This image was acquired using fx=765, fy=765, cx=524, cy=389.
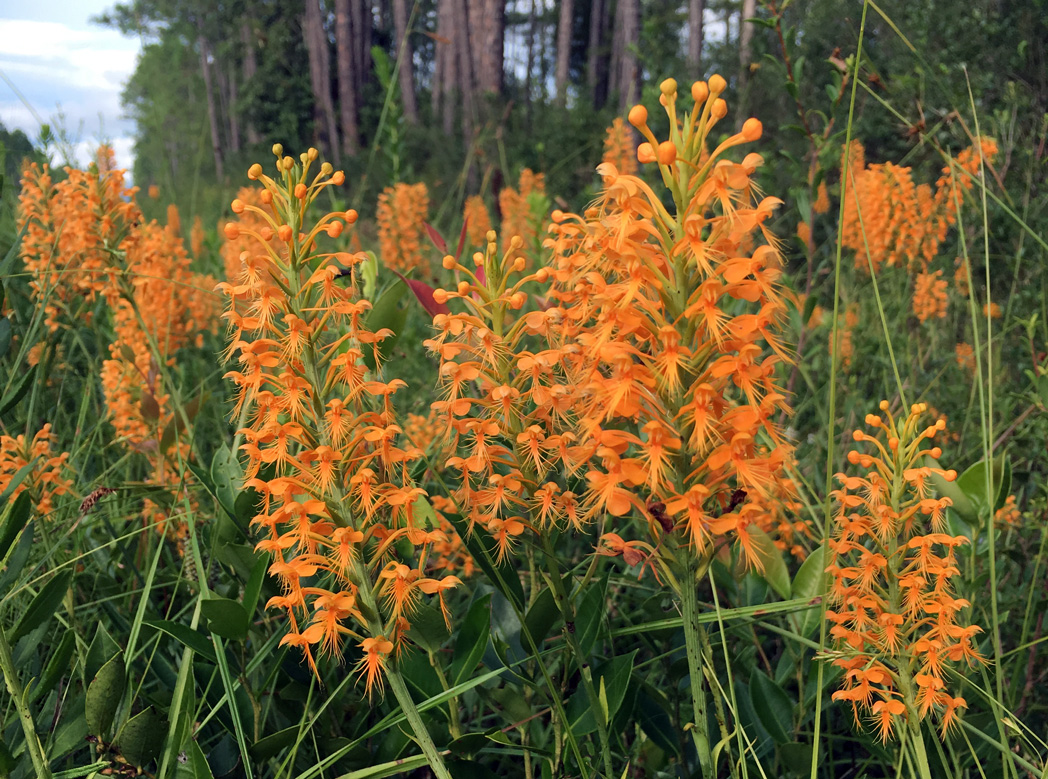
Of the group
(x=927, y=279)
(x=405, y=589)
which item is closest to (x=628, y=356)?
(x=405, y=589)

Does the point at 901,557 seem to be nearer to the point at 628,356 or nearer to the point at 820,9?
the point at 628,356

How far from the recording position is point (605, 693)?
1.32 metres

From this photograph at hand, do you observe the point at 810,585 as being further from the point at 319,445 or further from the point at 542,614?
the point at 319,445

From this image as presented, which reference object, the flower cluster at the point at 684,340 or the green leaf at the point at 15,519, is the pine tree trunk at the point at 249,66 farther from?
the flower cluster at the point at 684,340

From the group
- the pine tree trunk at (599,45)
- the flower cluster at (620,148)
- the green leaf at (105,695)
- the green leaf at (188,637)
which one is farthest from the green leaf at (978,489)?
the pine tree trunk at (599,45)

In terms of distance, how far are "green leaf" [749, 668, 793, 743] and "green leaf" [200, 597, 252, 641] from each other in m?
0.96

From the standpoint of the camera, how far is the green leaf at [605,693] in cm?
131

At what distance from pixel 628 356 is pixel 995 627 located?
834 millimetres

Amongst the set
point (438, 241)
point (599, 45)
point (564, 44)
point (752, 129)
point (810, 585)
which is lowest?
point (810, 585)

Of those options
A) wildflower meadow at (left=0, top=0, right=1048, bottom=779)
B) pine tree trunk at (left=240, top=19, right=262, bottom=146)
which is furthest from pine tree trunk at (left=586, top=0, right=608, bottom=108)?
wildflower meadow at (left=0, top=0, right=1048, bottom=779)

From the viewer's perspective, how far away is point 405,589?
3.68 feet

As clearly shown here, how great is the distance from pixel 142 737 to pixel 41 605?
0.99ft

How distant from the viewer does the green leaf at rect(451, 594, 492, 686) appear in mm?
1291

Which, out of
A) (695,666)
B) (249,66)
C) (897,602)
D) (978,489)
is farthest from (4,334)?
(249,66)
